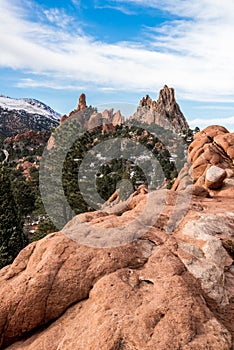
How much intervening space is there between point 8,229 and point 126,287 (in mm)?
30028

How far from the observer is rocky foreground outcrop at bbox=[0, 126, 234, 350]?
26.7ft

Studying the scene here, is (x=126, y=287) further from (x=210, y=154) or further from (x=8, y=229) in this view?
(x=8, y=229)

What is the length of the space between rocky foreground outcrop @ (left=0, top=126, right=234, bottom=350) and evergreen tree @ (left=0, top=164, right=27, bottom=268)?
2452 cm

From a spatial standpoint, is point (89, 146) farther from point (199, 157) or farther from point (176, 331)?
point (176, 331)

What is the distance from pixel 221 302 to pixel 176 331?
286 centimetres

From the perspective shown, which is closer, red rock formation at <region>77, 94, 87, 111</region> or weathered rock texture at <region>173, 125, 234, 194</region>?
weathered rock texture at <region>173, 125, 234, 194</region>

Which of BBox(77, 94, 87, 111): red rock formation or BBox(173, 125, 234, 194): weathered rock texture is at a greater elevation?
BBox(77, 94, 87, 111): red rock formation

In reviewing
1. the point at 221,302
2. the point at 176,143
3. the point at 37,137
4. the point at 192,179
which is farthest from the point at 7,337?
the point at 37,137

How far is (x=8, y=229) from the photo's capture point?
36.6 meters

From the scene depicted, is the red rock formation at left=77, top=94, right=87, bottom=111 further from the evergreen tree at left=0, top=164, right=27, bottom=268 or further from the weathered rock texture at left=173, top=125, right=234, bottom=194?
the weathered rock texture at left=173, top=125, right=234, bottom=194

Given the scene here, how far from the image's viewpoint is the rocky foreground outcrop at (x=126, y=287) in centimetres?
815

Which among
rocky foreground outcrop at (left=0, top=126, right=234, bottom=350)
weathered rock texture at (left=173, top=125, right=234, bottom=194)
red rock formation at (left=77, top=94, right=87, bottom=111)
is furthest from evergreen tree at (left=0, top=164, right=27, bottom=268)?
red rock formation at (left=77, top=94, right=87, bottom=111)

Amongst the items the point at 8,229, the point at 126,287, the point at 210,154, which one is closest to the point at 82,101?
the point at 8,229

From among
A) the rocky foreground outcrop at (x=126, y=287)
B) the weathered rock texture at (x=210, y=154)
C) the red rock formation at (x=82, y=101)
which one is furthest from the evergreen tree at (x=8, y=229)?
the red rock formation at (x=82, y=101)
